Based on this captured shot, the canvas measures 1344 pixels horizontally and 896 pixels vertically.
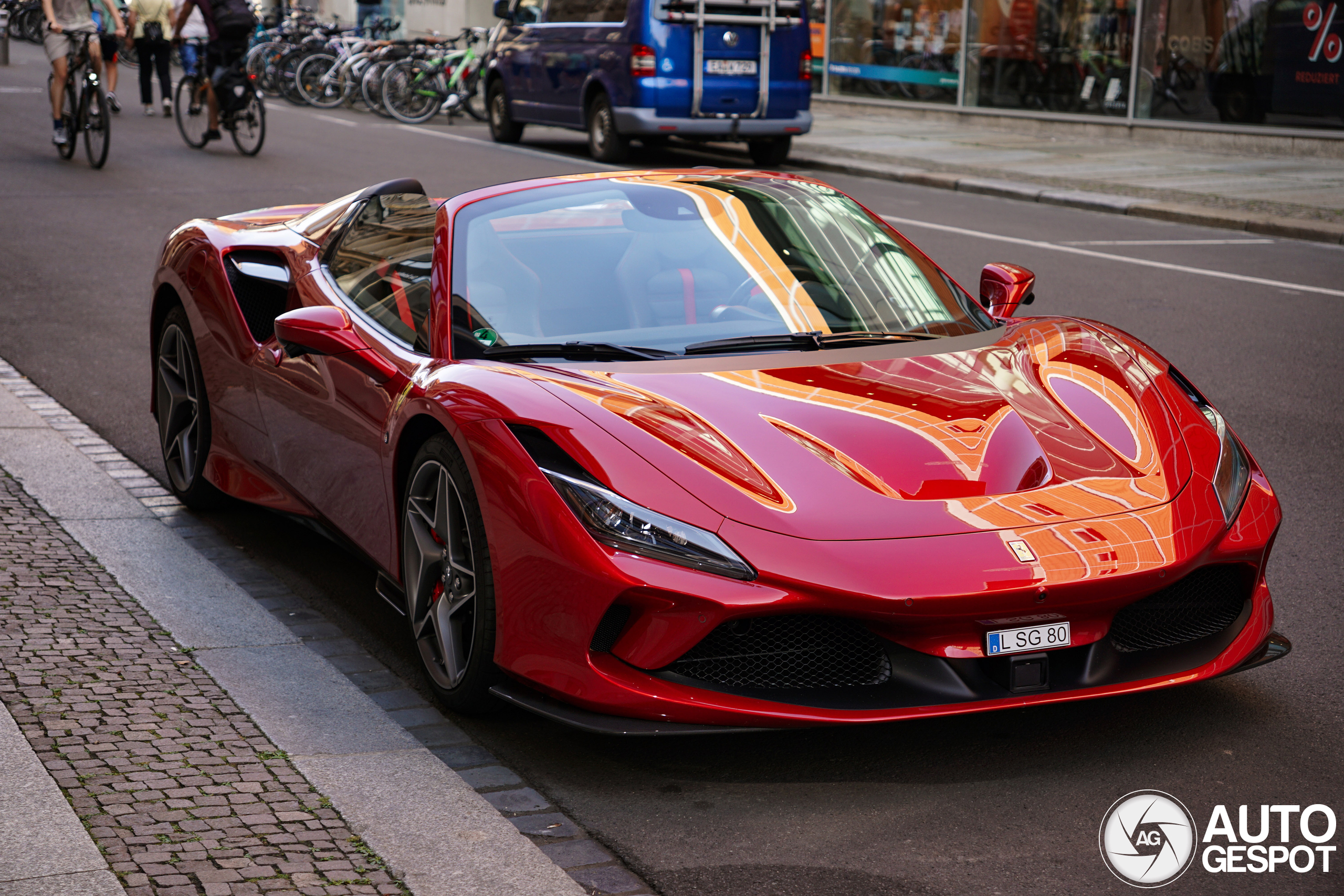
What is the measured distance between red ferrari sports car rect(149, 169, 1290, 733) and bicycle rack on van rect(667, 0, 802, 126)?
12.8 metres

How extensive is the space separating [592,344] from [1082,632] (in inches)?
58.6

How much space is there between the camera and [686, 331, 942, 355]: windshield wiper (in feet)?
13.9

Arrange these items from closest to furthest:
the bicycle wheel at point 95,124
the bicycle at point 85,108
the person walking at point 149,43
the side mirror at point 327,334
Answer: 1. the side mirror at point 327,334
2. the bicycle at point 85,108
3. the bicycle wheel at point 95,124
4. the person walking at point 149,43

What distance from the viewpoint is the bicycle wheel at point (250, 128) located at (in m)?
17.4

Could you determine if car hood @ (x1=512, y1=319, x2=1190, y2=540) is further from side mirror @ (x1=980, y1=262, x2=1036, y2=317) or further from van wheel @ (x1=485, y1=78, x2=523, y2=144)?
van wheel @ (x1=485, y1=78, x2=523, y2=144)

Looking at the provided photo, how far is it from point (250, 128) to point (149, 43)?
6172 mm

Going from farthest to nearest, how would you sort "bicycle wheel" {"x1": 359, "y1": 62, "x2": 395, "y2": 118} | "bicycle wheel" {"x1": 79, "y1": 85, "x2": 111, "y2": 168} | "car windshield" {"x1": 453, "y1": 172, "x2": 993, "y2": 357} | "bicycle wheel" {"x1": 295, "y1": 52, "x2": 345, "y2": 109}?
1. "bicycle wheel" {"x1": 295, "y1": 52, "x2": 345, "y2": 109}
2. "bicycle wheel" {"x1": 359, "y1": 62, "x2": 395, "y2": 118}
3. "bicycle wheel" {"x1": 79, "y1": 85, "x2": 111, "y2": 168}
4. "car windshield" {"x1": 453, "y1": 172, "x2": 993, "y2": 357}

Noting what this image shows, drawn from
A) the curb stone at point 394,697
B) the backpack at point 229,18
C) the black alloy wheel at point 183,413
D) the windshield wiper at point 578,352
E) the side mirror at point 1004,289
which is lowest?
the curb stone at point 394,697

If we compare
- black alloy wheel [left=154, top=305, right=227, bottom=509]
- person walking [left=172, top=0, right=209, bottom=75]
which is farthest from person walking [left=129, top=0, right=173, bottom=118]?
black alloy wheel [left=154, top=305, right=227, bottom=509]

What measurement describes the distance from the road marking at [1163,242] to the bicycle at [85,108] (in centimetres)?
912

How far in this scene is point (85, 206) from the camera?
13.5 metres

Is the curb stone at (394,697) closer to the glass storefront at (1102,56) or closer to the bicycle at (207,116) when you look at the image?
the bicycle at (207,116)

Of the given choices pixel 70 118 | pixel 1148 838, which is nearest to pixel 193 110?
pixel 70 118

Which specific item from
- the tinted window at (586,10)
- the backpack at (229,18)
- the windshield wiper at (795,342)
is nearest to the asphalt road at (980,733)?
the windshield wiper at (795,342)
